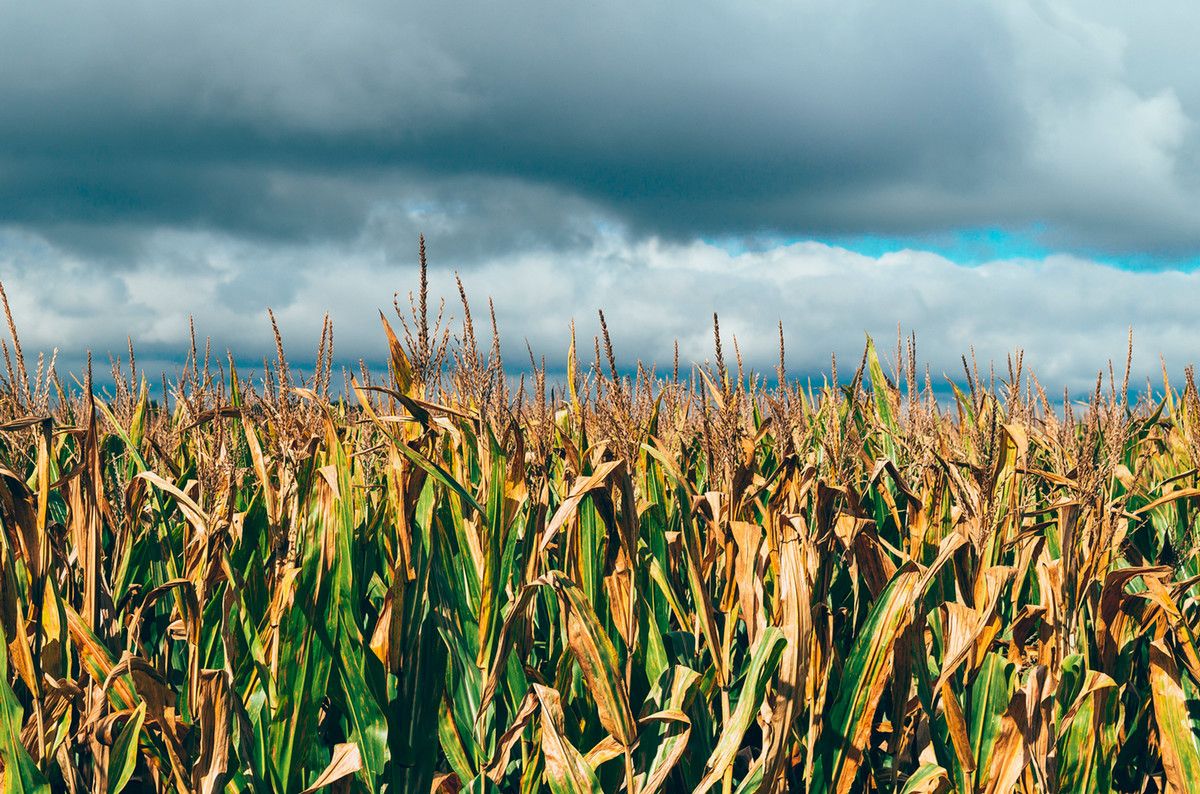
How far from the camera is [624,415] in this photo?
2.39 m

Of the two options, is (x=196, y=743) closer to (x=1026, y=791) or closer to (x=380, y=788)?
(x=380, y=788)

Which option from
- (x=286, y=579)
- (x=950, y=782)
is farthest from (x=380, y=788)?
(x=950, y=782)

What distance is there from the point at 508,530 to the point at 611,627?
0.45m

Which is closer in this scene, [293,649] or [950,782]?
[293,649]

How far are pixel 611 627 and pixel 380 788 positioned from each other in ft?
2.37

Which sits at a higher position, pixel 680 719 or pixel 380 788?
pixel 680 719

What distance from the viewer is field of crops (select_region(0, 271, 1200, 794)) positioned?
84.1 inches

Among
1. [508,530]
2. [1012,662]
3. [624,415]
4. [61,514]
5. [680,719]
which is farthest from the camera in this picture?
[61,514]

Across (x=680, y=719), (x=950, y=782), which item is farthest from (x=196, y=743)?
(x=950, y=782)

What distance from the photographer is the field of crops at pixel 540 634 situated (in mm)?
2137

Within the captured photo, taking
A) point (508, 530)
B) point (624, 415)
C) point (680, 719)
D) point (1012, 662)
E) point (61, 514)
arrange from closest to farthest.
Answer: point (680, 719)
point (508, 530)
point (624, 415)
point (1012, 662)
point (61, 514)

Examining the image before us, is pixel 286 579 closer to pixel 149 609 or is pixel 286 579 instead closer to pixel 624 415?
pixel 624 415

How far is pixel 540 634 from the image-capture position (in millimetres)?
2775

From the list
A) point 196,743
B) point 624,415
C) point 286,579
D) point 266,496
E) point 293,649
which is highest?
point 624,415
